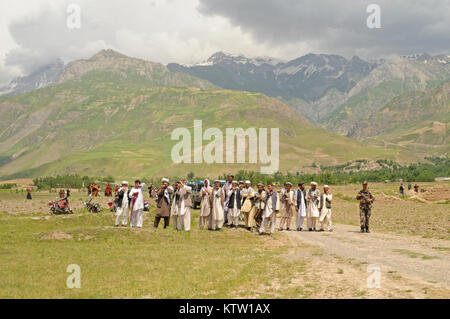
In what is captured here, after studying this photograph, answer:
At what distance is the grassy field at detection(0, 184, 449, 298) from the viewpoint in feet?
34.3

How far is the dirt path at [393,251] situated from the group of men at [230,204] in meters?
1.39

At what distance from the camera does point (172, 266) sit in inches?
529

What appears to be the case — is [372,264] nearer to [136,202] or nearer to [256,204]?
[256,204]

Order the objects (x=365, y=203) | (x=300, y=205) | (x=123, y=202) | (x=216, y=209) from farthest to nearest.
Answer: (x=300, y=205) → (x=365, y=203) → (x=216, y=209) → (x=123, y=202)

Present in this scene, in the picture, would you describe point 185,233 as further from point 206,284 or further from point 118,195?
point 206,284

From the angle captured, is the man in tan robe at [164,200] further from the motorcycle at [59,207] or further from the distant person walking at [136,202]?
the motorcycle at [59,207]

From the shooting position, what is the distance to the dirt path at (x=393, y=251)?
1199cm

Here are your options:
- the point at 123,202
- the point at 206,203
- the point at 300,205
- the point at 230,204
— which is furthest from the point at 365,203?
the point at 123,202

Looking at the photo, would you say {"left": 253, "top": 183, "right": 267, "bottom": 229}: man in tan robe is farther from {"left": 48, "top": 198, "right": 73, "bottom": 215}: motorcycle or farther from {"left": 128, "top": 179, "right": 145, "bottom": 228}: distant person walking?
{"left": 48, "top": 198, "right": 73, "bottom": 215}: motorcycle

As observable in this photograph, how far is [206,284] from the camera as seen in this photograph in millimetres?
11227

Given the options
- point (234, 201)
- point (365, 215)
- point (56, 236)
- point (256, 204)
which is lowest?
point (56, 236)

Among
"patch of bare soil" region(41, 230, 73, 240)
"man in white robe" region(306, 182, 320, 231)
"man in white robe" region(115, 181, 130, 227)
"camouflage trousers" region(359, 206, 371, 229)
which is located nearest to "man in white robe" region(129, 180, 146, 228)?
"man in white robe" region(115, 181, 130, 227)

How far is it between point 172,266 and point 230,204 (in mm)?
9648
